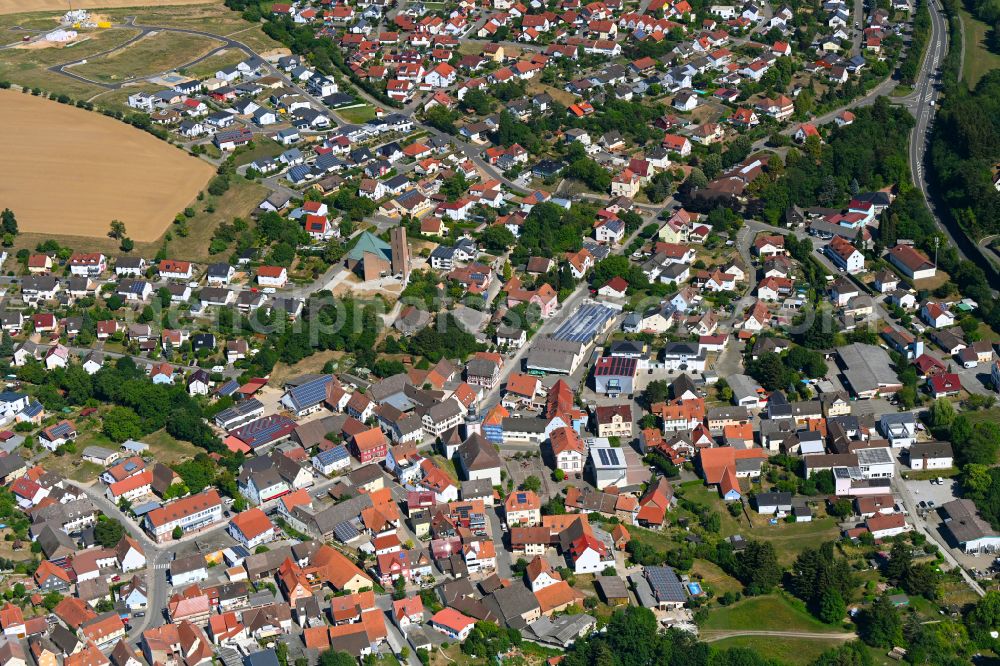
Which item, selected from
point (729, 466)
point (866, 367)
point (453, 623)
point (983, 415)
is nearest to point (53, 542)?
point (453, 623)

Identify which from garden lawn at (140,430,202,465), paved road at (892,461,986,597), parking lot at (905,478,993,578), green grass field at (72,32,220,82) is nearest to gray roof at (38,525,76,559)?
garden lawn at (140,430,202,465)

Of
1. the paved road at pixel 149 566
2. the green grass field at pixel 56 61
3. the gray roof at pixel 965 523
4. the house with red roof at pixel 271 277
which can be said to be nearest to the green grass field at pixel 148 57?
the green grass field at pixel 56 61

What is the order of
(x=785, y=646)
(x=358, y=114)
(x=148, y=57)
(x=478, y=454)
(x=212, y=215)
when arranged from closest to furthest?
1. (x=785, y=646)
2. (x=478, y=454)
3. (x=212, y=215)
4. (x=358, y=114)
5. (x=148, y=57)

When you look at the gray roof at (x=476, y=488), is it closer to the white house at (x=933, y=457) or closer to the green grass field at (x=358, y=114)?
the white house at (x=933, y=457)

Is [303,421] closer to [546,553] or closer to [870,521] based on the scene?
[546,553]

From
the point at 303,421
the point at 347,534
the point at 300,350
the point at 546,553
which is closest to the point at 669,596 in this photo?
the point at 546,553

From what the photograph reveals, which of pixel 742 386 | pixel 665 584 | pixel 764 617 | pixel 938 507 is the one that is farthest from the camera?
pixel 742 386

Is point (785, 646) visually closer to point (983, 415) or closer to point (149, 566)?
point (983, 415)
